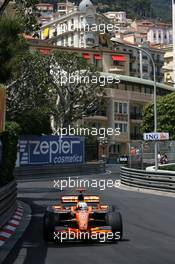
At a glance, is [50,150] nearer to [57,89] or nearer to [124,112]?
[57,89]

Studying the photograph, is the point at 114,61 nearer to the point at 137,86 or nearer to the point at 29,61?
the point at 137,86

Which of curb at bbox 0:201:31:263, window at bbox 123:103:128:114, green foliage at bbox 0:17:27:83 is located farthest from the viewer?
window at bbox 123:103:128:114

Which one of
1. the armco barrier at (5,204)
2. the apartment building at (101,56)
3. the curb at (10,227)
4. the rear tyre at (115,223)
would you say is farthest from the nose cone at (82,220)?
the apartment building at (101,56)

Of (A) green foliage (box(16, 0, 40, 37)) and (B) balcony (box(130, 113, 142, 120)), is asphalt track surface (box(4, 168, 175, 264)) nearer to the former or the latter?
(A) green foliage (box(16, 0, 40, 37))

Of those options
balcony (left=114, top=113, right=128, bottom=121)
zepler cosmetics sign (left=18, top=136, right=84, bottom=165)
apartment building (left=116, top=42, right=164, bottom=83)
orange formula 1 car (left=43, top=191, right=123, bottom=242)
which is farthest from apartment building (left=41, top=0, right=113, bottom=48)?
orange formula 1 car (left=43, top=191, right=123, bottom=242)

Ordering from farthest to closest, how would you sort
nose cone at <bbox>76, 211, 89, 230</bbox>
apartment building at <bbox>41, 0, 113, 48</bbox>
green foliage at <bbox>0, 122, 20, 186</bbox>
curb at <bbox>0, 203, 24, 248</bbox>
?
apartment building at <bbox>41, 0, 113, 48</bbox> → green foliage at <bbox>0, 122, 20, 186</bbox> → curb at <bbox>0, 203, 24, 248</bbox> → nose cone at <bbox>76, 211, 89, 230</bbox>

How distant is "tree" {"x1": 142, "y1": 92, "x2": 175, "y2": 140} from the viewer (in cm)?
7625

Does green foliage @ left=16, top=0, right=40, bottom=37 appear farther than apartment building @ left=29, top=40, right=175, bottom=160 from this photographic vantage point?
No

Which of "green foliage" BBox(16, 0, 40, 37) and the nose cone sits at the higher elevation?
"green foliage" BBox(16, 0, 40, 37)

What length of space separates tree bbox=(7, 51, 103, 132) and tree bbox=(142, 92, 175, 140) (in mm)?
15219

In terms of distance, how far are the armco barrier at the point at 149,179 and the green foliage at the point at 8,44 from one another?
14.5m

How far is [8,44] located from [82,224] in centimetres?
417

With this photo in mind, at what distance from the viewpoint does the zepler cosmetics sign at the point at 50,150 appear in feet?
154

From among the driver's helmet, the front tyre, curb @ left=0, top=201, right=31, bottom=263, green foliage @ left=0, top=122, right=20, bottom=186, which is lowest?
curb @ left=0, top=201, right=31, bottom=263
